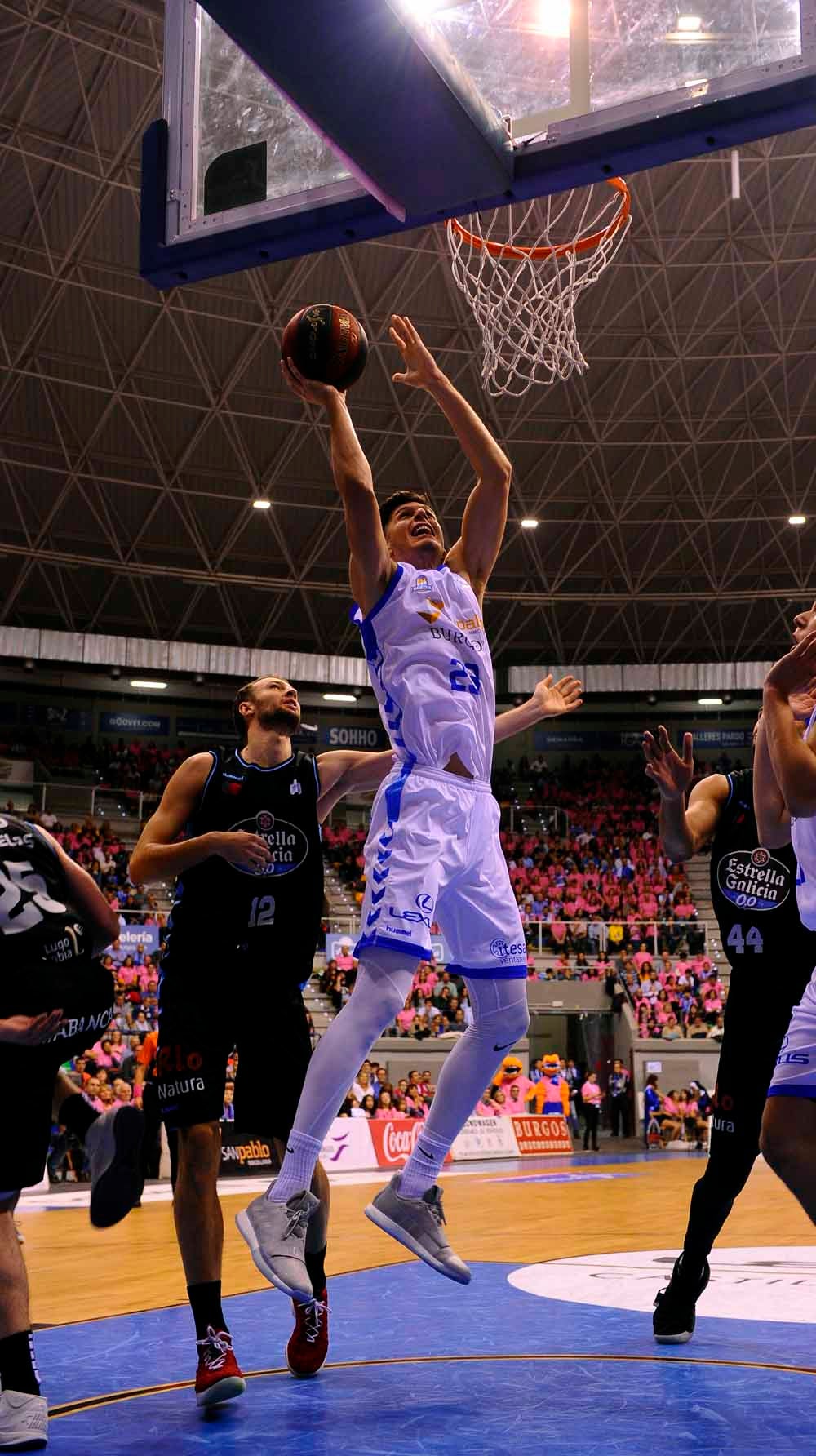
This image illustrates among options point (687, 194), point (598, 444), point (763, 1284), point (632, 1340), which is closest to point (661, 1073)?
point (598, 444)

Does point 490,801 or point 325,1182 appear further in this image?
point 325,1182

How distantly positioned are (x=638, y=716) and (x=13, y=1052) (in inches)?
1555

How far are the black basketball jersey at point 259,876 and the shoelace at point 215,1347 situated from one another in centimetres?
138

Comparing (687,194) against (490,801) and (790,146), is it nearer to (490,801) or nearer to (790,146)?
(790,146)

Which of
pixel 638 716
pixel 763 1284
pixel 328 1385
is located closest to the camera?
pixel 328 1385

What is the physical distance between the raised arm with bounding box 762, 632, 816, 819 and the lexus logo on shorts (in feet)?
6.54

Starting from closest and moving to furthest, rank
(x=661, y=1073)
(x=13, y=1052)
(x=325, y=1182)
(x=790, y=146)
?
(x=13, y=1052) < (x=325, y=1182) < (x=790, y=146) < (x=661, y=1073)

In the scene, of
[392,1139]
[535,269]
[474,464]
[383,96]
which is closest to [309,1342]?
[474,464]

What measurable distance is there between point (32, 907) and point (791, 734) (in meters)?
2.61

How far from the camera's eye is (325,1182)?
5.29m

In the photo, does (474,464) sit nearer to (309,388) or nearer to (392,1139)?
(309,388)

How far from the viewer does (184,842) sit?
5172mm

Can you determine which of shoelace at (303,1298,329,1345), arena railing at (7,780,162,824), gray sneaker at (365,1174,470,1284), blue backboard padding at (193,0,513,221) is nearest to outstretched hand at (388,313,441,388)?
blue backboard padding at (193,0,513,221)

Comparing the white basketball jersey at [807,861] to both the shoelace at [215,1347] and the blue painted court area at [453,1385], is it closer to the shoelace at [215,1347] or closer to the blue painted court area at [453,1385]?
the blue painted court area at [453,1385]
